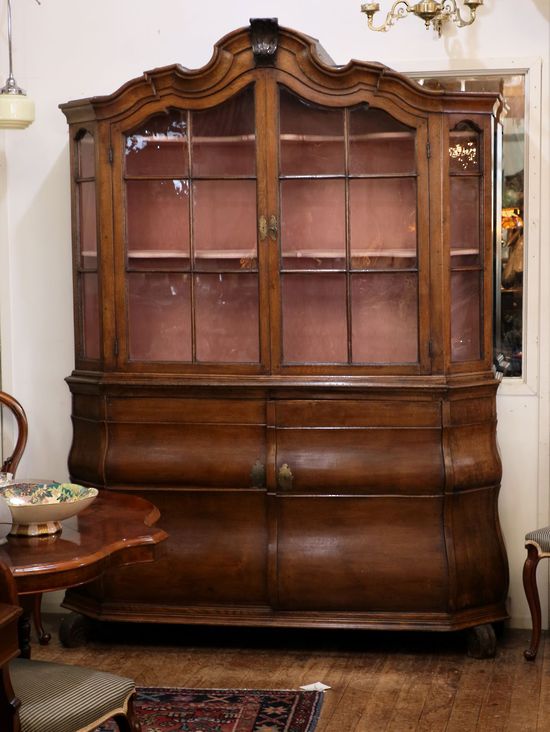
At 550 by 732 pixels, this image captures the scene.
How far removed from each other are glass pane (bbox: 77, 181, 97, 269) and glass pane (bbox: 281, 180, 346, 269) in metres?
0.77

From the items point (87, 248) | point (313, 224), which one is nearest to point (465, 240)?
point (313, 224)

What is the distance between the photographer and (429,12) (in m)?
4.20

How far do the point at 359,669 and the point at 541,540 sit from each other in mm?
846

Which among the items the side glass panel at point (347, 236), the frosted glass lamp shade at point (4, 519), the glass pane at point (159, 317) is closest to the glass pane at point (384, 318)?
the side glass panel at point (347, 236)

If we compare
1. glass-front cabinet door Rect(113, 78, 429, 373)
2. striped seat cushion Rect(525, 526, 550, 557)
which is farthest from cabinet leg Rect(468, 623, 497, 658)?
glass-front cabinet door Rect(113, 78, 429, 373)

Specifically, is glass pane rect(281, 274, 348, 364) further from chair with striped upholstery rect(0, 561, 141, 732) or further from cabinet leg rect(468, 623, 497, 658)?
chair with striped upholstery rect(0, 561, 141, 732)

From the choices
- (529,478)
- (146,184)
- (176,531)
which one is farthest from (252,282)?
(529,478)

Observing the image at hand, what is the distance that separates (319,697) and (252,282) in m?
1.58

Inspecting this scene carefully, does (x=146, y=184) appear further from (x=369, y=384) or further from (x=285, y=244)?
(x=369, y=384)

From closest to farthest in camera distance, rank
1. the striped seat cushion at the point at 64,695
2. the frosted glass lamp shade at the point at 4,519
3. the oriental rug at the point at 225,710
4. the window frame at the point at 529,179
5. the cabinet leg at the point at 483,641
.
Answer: the striped seat cushion at the point at 64,695 < the frosted glass lamp shade at the point at 4,519 < the oriental rug at the point at 225,710 < the cabinet leg at the point at 483,641 < the window frame at the point at 529,179

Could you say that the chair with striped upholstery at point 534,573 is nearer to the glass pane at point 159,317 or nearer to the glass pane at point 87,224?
the glass pane at point 159,317

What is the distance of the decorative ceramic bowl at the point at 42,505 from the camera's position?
302cm

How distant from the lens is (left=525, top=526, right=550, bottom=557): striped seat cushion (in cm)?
431

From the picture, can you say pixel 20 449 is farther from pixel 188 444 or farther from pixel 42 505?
pixel 42 505
